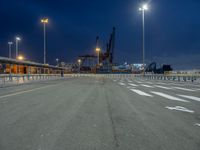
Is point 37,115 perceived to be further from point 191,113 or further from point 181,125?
point 191,113

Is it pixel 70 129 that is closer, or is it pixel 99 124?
pixel 70 129

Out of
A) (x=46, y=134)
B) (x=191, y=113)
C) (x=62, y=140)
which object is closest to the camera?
(x=62, y=140)

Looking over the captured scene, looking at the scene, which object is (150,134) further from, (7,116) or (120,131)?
(7,116)

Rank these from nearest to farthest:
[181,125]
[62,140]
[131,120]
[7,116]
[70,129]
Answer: [62,140]
[70,129]
[181,125]
[131,120]
[7,116]

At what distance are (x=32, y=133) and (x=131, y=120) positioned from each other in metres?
2.70

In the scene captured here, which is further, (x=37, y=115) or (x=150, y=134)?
(x=37, y=115)

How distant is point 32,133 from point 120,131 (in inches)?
78.1

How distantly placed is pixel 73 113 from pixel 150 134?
3004 millimetres

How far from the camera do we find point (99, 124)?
5.25 metres

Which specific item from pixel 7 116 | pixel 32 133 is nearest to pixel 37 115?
pixel 7 116

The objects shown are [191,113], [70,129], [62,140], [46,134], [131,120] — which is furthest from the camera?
[191,113]

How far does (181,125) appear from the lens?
5.13 m

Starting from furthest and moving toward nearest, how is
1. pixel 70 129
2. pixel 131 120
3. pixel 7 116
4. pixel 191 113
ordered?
pixel 191 113, pixel 7 116, pixel 131 120, pixel 70 129

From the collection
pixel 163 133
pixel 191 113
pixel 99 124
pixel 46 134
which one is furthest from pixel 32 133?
pixel 191 113
